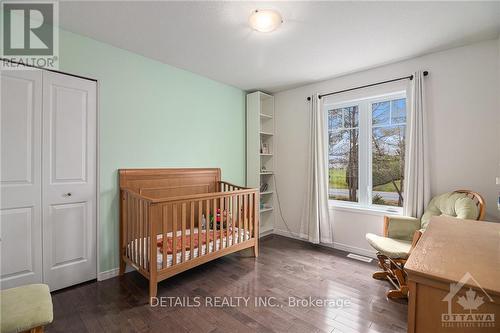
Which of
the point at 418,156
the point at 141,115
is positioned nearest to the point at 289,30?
the point at 141,115

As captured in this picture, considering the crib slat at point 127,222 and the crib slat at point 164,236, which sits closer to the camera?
the crib slat at point 164,236

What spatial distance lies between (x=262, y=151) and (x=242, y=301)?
2442 mm

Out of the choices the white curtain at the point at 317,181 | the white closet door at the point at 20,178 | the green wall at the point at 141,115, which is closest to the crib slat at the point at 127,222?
the green wall at the point at 141,115

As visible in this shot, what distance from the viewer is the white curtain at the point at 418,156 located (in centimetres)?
251

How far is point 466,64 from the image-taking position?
2.36m

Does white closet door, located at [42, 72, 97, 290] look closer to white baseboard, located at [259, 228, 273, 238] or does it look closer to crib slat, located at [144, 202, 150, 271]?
crib slat, located at [144, 202, 150, 271]

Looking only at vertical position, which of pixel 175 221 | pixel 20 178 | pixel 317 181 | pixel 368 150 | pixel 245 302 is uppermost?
pixel 368 150

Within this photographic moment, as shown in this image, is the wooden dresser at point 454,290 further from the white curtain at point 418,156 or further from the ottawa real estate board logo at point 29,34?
the ottawa real estate board logo at point 29,34

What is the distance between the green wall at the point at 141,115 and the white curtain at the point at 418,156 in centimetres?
244

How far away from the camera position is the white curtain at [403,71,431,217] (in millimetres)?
2512

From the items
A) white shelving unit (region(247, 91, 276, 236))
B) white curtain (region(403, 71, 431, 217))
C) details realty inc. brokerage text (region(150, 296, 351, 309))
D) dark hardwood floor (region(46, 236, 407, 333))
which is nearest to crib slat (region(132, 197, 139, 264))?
dark hardwood floor (region(46, 236, 407, 333))

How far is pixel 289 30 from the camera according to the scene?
2111 mm

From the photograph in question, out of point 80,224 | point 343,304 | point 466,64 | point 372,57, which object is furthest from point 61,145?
point 466,64

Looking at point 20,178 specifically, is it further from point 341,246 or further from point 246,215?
point 341,246
